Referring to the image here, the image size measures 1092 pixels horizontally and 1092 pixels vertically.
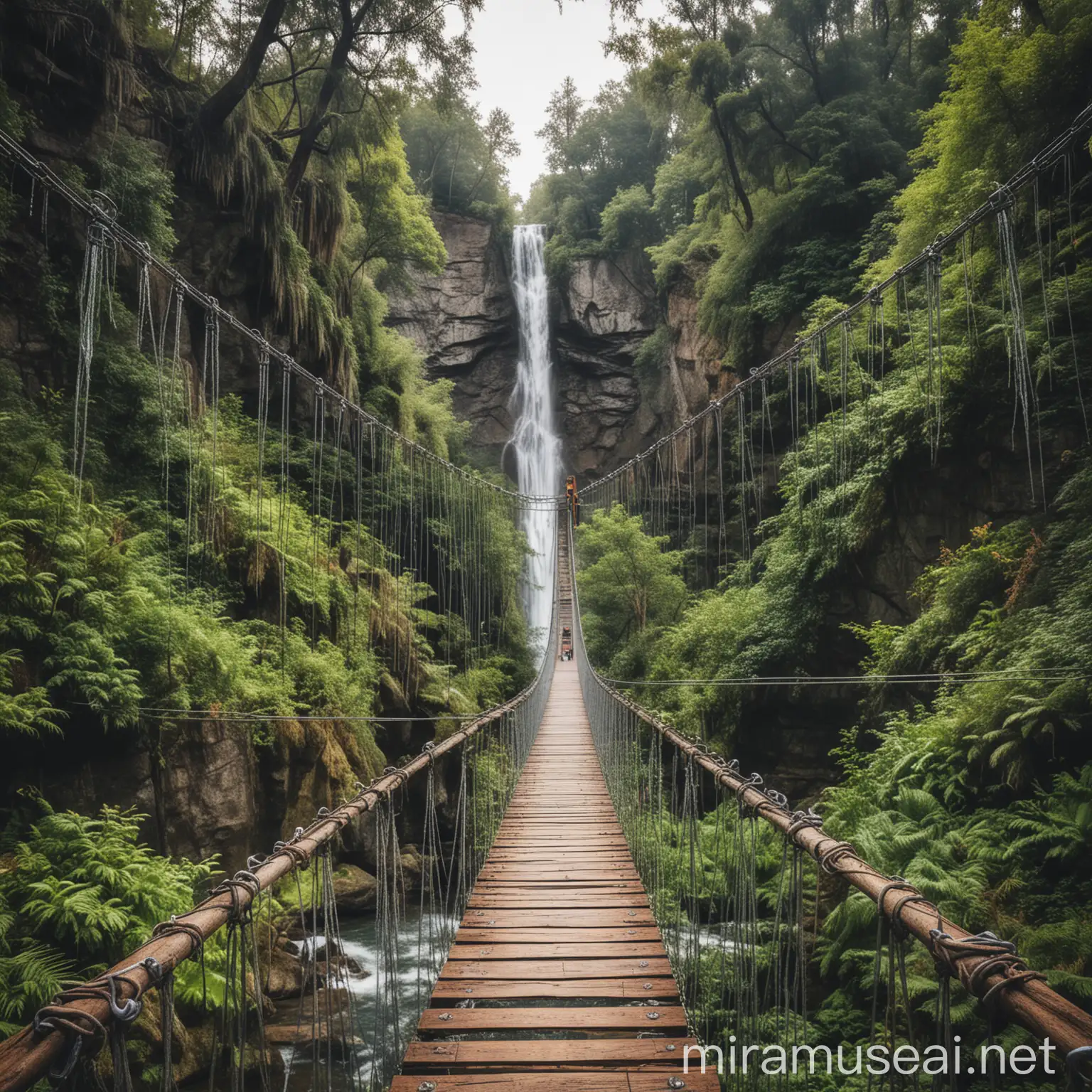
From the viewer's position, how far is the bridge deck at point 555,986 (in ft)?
6.40

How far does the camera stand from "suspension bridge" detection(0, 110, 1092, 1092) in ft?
3.59

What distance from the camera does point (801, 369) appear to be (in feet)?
36.7

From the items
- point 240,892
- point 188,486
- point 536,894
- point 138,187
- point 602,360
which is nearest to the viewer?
point 240,892

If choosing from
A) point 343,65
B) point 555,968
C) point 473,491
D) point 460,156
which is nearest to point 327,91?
point 343,65

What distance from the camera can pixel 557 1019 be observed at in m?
2.20

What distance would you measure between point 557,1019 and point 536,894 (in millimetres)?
1257

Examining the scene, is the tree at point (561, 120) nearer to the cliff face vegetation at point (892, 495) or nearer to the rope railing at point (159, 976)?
the cliff face vegetation at point (892, 495)

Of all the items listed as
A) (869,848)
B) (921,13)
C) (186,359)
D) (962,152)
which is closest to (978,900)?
(869,848)

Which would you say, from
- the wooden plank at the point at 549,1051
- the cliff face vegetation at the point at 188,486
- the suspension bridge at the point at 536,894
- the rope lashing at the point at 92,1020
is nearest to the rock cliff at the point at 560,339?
the cliff face vegetation at the point at 188,486

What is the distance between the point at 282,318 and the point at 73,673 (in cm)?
670

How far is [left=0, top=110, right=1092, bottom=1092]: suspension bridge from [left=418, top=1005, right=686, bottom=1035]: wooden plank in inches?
0.4

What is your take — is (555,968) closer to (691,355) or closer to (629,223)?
(691,355)

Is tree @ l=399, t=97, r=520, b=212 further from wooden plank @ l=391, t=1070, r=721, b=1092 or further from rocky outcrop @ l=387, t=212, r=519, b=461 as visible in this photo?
wooden plank @ l=391, t=1070, r=721, b=1092

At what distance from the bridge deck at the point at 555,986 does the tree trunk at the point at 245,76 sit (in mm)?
8175
